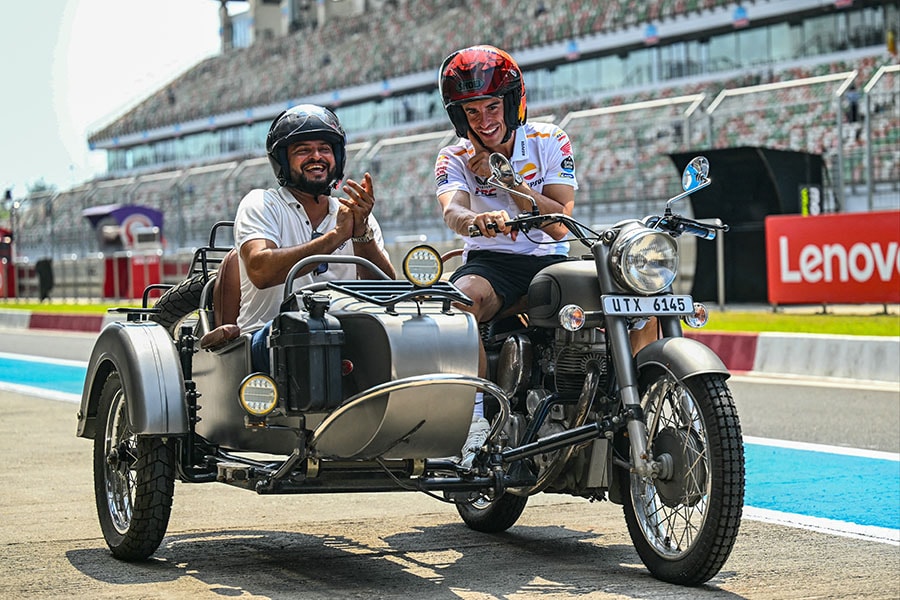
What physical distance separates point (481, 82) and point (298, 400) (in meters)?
1.48

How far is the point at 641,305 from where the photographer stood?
15.4 feet

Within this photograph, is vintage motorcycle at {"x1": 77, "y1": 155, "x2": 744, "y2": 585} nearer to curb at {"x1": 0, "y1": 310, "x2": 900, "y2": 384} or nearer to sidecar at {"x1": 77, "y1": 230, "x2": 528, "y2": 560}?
sidecar at {"x1": 77, "y1": 230, "x2": 528, "y2": 560}

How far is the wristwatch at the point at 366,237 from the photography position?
5309mm

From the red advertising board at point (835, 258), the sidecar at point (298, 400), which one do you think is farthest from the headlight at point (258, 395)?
the red advertising board at point (835, 258)

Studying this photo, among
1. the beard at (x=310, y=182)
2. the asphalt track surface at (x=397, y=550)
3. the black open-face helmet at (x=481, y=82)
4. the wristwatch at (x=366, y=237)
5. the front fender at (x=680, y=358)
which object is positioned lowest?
the asphalt track surface at (x=397, y=550)

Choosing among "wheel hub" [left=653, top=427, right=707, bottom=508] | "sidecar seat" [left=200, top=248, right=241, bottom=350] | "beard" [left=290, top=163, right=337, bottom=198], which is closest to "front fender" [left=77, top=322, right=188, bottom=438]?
"sidecar seat" [left=200, top=248, right=241, bottom=350]

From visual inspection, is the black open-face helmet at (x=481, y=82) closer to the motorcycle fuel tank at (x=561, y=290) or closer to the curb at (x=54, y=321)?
the motorcycle fuel tank at (x=561, y=290)

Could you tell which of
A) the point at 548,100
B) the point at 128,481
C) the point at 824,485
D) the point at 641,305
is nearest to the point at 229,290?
the point at 128,481

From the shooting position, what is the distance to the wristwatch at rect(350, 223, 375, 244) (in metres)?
5.31

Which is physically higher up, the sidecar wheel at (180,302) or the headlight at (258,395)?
the sidecar wheel at (180,302)

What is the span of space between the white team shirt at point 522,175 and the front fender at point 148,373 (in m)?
1.23

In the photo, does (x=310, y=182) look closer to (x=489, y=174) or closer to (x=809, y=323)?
(x=489, y=174)

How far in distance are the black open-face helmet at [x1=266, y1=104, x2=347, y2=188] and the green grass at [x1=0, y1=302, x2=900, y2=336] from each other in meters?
10.2

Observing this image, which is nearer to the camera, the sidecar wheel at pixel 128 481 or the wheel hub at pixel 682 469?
the wheel hub at pixel 682 469
